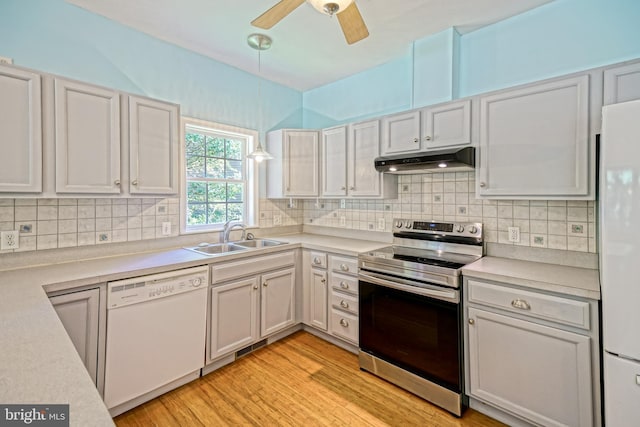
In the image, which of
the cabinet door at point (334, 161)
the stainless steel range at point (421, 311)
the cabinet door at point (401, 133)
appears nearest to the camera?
the stainless steel range at point (421, 311)

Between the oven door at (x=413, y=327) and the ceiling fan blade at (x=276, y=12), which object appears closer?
the ceiling fan blade at (x=276, y=12)

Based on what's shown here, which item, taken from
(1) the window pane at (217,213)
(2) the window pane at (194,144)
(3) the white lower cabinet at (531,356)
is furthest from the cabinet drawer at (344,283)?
(2) the window pane at (194,144)

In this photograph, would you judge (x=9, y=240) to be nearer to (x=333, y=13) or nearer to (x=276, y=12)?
(x=276, y=12)

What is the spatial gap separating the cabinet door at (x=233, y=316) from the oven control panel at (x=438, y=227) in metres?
1.43

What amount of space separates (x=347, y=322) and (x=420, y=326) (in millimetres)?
750

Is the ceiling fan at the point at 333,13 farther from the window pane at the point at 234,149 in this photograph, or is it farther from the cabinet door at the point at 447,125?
the window pane at the point at 234,149

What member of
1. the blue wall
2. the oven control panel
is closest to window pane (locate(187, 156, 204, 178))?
the blue wall

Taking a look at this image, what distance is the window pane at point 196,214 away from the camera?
2908 mm

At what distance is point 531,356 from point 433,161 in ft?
4.39

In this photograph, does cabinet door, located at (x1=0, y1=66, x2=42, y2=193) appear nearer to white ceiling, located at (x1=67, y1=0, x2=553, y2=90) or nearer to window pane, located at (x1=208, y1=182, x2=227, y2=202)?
white ceiling, located at (x1=67, y1=0, x2=553, y2=90)

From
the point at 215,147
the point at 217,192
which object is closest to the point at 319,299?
the point at 217,192

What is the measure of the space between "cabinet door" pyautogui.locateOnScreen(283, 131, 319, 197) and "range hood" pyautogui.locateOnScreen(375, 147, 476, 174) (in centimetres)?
89

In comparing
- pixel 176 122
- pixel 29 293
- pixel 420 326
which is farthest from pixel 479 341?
pixel 176 122

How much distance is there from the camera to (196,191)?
297cm
